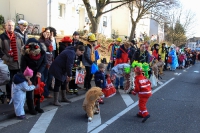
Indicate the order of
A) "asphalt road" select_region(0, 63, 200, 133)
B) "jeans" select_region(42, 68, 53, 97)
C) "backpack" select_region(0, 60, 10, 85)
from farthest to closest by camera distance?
"jeans" select_region(42, 68, 53, 97) < "backpack" select_region(0, 60, 10, 85) < "asphalt road" select_region(0, 63, 200, 133)

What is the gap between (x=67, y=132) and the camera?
5656 mm

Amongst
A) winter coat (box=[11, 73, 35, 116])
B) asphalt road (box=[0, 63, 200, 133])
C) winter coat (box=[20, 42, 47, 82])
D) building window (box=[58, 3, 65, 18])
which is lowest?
asphalt road (box=[0, 63, 200, 133])

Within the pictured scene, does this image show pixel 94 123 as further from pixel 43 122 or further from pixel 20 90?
pixel 20 90

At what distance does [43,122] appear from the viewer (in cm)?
629

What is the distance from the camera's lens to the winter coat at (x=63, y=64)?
7.35m

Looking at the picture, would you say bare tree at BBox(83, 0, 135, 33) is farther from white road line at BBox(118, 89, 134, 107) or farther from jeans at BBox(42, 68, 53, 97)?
jeans at BBox(42, 68, 53, 97)

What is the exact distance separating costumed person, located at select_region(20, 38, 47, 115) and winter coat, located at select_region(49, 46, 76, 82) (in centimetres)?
47

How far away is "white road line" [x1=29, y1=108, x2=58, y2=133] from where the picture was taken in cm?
574

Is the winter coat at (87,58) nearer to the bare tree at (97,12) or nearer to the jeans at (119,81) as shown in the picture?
the jeans at (119,81)

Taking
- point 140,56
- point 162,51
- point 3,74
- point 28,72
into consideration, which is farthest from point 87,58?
point 162,51

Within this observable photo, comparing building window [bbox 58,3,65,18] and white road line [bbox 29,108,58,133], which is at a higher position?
building window [bbox 58,3,65,18]

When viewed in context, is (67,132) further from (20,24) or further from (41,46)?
(20,24)

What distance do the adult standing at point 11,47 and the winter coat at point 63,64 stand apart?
0.97 m

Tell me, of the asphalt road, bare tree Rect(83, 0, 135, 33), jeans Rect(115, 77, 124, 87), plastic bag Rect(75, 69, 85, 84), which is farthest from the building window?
the asphalt road
